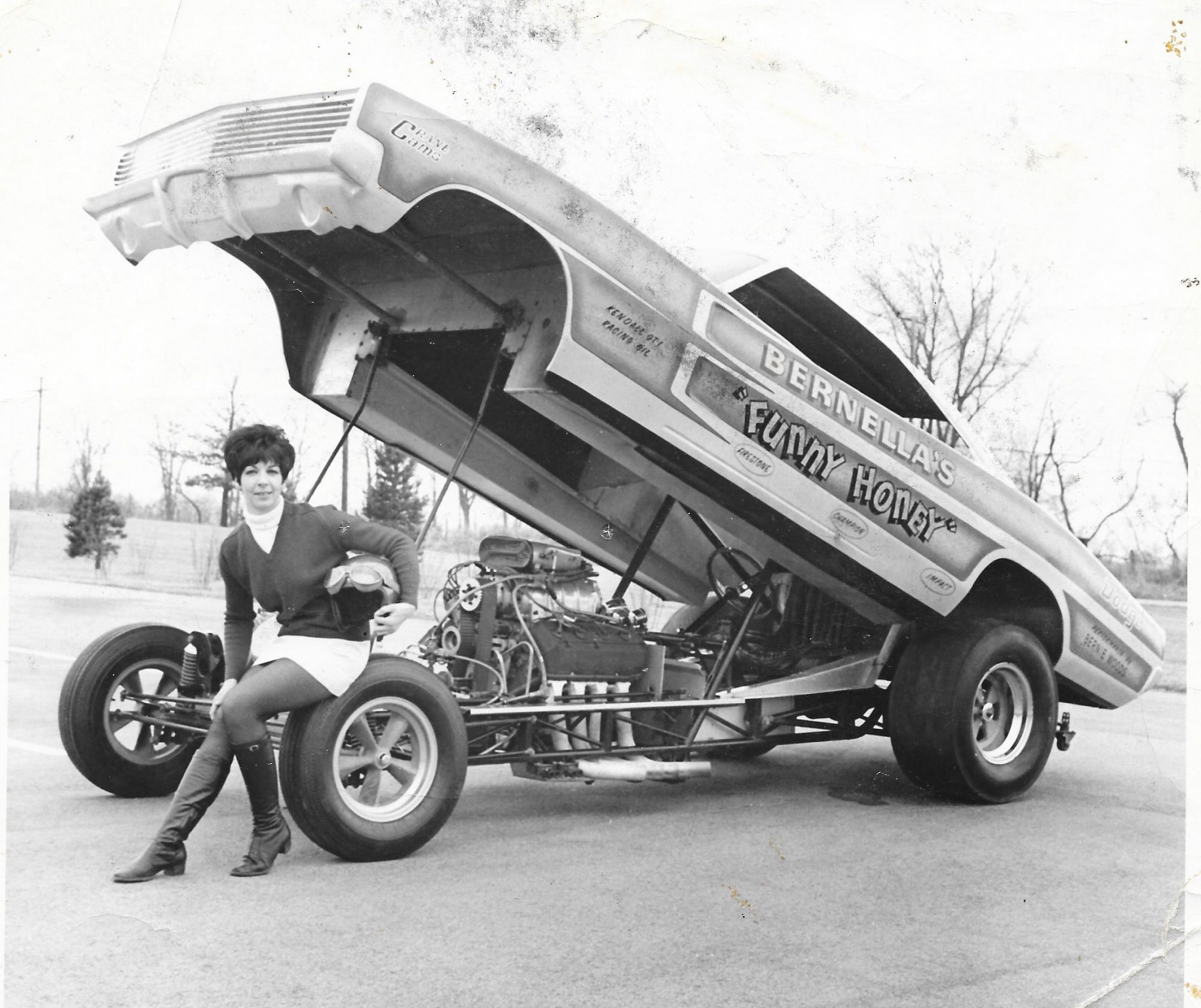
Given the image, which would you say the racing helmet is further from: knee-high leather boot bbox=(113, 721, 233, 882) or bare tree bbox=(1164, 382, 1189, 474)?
bare tree bbox=(1164, 382, 1189, 474)

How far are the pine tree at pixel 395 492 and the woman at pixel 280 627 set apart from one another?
1.92 m

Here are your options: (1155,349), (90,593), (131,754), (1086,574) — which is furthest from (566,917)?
(90,593)

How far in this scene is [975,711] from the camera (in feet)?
22.2

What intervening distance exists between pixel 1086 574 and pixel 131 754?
16.6ft

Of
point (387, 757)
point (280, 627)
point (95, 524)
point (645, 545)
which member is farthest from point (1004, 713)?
point (95, 524)

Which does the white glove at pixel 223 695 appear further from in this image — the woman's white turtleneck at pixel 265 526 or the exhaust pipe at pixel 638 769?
the exhaust pipe at pixel 638 769

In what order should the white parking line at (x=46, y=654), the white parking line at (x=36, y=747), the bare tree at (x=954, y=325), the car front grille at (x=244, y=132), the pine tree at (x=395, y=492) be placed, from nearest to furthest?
the car front grille at (x=244, y=132) → the bare tree at (x=954, y=325) → the white parking line at (x=36, y=747) → the pine tree at (x=395, y=492) → the white parking line at (x=46, y=654)

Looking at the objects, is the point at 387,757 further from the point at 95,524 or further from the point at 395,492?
the point at 95,524

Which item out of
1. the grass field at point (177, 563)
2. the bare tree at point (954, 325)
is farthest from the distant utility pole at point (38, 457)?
the bare tree at point (954, 325)

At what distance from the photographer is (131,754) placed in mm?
5934

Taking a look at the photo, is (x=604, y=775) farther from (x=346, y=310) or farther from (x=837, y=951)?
(x=346, y=310)

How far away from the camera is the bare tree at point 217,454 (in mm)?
7258

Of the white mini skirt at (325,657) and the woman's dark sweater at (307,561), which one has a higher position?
the woman's dark sweater at (307,561)

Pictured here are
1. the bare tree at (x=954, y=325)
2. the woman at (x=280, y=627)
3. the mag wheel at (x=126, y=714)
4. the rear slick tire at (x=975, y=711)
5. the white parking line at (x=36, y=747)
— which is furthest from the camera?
the white parking line at (x=36, y=747)
